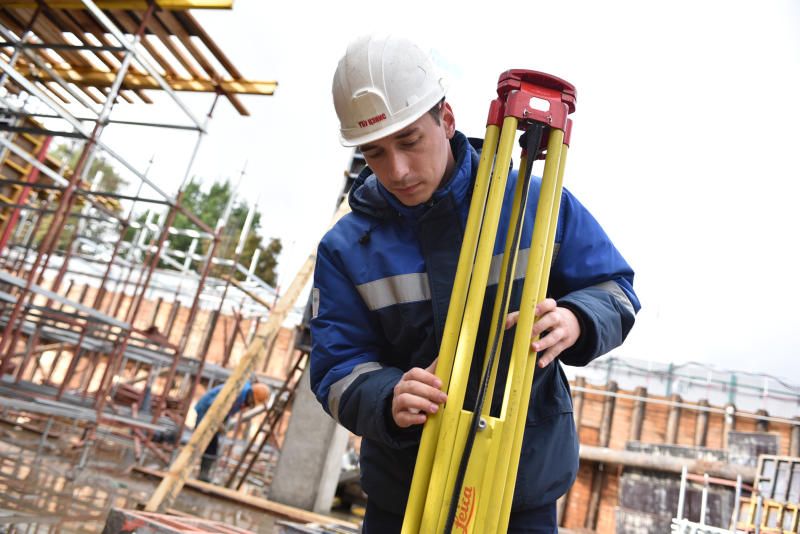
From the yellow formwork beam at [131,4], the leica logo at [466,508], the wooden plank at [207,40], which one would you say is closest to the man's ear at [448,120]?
the leica logo at [466,508]

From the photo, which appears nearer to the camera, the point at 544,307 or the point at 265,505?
the point at 544,307

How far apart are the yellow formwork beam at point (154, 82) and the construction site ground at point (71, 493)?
4856 millimetres

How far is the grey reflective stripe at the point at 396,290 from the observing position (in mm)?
1756

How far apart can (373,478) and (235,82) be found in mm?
7413

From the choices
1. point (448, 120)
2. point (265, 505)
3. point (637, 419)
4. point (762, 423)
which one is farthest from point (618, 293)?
point (762, 423)

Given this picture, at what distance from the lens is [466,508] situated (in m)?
1.35

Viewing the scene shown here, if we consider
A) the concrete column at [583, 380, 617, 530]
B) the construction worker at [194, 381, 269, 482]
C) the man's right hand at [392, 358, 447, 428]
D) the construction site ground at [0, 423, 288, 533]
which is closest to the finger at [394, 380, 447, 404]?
the man's right hand at [392, 358, 447, 428]

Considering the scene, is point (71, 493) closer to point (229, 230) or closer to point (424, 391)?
point (424, 391)

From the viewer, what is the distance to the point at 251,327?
65.4ft

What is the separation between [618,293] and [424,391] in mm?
706

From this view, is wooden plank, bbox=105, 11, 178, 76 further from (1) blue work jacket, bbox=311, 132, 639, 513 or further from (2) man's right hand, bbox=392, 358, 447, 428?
(2) man's right hand, bbox=392, 358, 447, 428

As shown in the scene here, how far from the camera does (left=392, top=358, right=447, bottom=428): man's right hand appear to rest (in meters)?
1.40

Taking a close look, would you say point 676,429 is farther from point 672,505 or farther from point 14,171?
point 14,171

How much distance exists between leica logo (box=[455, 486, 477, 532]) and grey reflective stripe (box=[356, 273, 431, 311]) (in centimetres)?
56
